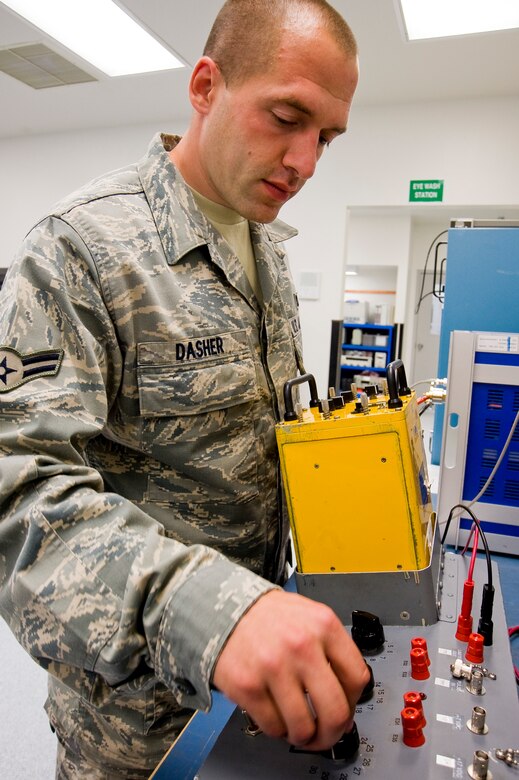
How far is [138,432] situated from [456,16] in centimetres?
327

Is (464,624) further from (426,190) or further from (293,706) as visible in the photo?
(426,190)

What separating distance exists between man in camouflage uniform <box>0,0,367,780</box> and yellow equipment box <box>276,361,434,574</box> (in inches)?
5.3

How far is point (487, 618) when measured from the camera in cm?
69

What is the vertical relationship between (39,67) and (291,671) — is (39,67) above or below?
above

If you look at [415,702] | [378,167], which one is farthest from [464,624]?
[378,167]

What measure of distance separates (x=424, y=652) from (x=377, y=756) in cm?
14

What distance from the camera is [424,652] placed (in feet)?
2.00

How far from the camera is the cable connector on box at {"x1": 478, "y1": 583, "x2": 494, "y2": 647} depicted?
0.67 meters

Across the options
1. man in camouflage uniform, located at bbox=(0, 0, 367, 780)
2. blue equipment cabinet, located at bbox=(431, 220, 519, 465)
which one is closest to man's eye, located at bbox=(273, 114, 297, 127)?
man in camouflage uniform, located at bbox=(0, 0, 367, 780)

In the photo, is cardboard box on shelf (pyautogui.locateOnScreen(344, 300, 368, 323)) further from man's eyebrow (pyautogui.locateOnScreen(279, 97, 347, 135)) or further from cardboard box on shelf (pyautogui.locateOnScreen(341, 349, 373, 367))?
man's eyebrow (pyautogui.locateOnScreen(279, 97, 347, 135))

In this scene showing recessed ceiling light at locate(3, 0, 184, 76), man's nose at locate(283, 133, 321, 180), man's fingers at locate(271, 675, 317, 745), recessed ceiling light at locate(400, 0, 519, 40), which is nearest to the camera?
man's fingers at locate(271, 675, 317, 745)

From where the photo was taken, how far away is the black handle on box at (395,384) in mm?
705

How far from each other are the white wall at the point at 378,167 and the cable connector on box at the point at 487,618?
12.2 ft

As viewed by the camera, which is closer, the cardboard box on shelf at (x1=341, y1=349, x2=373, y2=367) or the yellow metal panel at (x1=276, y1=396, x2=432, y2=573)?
the yellow metal panel at (x1=276, y1=396, x2=432, y2=573)
